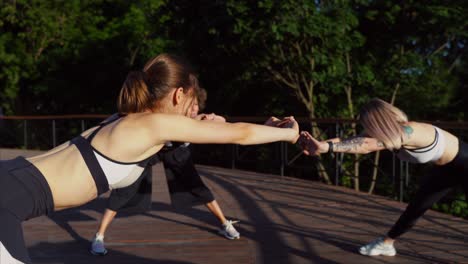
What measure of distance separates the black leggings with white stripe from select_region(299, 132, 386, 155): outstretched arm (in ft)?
6.27

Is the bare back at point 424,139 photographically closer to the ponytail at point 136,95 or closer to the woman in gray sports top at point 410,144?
the woman in gray sports top at point 410,144

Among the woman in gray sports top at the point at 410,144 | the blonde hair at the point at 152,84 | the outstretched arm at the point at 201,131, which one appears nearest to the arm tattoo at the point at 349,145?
the woman in gray sports top at the point at 410,144

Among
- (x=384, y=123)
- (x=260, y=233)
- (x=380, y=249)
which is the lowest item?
(x=260, y=233)

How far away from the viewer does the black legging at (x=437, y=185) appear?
3.70 metres

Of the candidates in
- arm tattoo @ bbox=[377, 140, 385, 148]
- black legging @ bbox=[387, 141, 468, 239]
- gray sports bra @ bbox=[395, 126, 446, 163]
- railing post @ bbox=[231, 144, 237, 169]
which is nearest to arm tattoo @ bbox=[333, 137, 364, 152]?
arm tattoo @ bbox=[377, 140, 385, 148]

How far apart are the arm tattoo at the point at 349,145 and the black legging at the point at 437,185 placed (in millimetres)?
701

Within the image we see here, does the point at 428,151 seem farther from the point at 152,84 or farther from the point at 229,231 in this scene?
the point at 229,231

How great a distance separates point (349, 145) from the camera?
3617 mm

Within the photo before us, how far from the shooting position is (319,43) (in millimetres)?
10664

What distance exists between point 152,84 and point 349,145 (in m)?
1.73

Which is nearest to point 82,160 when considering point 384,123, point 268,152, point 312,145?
point 312,145

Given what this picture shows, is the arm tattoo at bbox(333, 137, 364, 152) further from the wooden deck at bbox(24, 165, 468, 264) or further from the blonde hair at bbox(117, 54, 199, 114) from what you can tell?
the blonde hair at bbox(117, 54, 199, 114)

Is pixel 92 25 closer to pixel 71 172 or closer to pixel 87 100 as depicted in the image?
pixel 87 100

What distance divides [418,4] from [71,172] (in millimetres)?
11086
